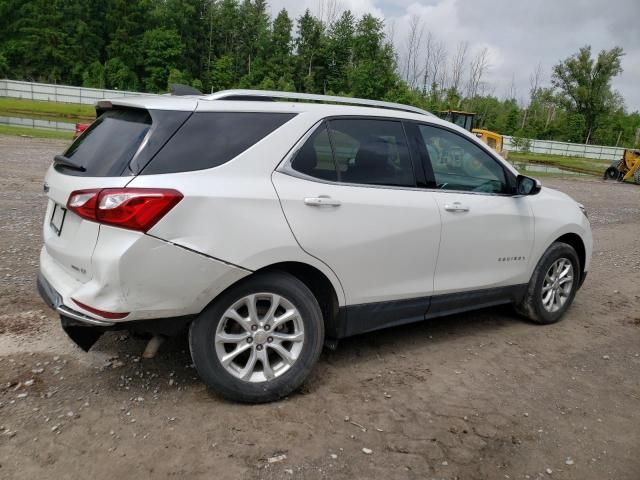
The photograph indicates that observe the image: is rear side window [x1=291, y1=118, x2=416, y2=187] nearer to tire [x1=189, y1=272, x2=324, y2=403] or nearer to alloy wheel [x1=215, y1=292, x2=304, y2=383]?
tire [x1=189, y1=272, x2=324, y2=403]

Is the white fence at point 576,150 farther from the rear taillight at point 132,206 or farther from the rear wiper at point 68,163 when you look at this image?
the rear taillight at point 132,206

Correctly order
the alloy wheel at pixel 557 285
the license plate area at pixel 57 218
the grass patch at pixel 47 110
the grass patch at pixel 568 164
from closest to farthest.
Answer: the license plate area at pixel 57 218 → the alloy wheel at pixel 557 285 → the grass patch at pixel 568 164 → the grass patch at pixel 47 110

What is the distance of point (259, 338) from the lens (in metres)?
3.35

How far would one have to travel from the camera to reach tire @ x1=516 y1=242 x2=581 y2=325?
4.99m

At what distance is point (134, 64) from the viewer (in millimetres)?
76000

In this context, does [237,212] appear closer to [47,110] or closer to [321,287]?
[321,287]

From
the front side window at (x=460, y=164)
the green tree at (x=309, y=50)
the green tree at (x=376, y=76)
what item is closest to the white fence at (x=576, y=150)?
the green tree at (x=376, y=76)

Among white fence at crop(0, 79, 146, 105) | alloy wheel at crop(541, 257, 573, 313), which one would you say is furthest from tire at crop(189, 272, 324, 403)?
white fence at crop(0, 79, 146, 105)

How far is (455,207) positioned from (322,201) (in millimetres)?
1189

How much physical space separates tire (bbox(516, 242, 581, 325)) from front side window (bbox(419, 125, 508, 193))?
853mm

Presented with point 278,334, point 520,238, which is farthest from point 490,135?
point 278,334

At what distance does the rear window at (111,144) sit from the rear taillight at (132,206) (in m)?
0.16

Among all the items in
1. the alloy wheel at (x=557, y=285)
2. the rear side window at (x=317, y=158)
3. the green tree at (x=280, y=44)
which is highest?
the green tree at (x=280, y=44)

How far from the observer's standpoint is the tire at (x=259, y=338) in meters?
3.22
